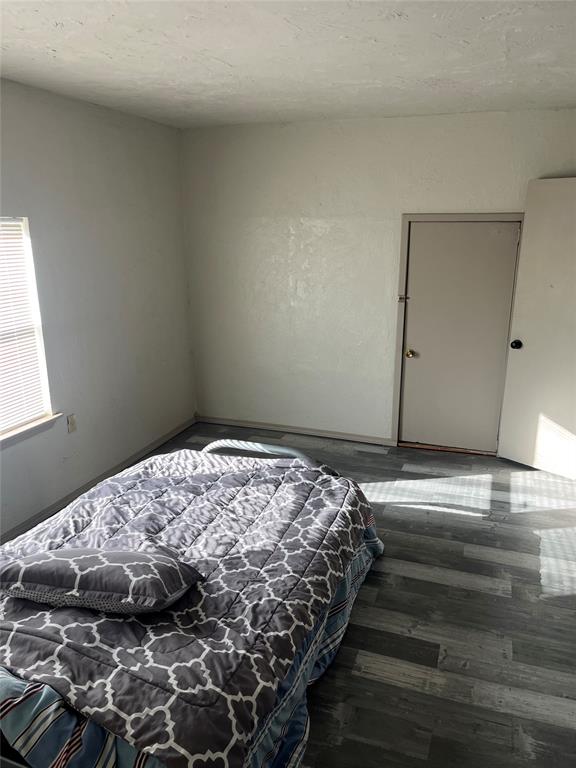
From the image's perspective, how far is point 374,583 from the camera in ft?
10.1

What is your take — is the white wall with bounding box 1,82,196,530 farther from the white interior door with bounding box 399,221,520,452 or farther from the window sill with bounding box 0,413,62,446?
the white interior door with bounding box 399,221,520,452

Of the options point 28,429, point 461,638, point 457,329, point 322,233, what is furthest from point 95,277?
point 461,638

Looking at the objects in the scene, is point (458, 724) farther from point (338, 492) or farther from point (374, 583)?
point (338, 492)

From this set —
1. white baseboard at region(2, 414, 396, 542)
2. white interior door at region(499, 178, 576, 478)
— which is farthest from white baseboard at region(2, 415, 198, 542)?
white interior door at region(499, 178, 576, 478)

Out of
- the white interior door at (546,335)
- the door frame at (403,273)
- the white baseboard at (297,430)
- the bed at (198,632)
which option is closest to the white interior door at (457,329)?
the door frame at (403,273)

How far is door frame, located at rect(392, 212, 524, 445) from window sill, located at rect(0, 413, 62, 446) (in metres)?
2.61

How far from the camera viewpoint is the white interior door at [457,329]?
436 cm

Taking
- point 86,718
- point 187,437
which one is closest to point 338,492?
point 86,718

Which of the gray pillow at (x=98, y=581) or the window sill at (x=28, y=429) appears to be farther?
the window sill at (x=28, y=429)

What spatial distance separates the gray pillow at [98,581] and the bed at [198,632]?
5 centimetres

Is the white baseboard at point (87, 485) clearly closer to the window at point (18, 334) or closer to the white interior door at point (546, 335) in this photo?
the window at point (18, 334)

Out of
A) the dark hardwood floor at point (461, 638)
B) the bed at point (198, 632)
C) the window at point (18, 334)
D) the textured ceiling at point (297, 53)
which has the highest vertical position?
the textured ceiling at point (297, 53)

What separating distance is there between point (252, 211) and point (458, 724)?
12.9ft

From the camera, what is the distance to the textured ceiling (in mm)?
2119
